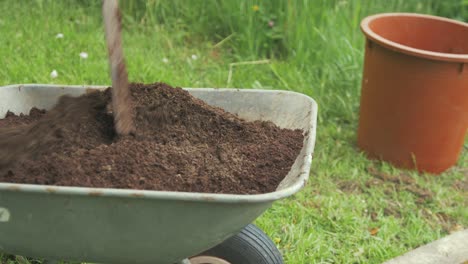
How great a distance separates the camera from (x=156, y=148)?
161 centimetres

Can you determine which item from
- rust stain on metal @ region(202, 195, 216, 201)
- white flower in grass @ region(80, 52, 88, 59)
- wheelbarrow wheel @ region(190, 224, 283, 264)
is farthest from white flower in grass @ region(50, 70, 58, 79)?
rust stain on metal @ region(202, 195, 216, 201)

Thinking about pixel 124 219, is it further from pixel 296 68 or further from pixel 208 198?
pixel 296 68

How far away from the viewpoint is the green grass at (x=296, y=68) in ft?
8.32

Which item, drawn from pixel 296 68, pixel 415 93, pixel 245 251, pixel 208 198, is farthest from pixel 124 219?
pixel 296 68

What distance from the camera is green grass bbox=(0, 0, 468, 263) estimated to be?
2537 mm

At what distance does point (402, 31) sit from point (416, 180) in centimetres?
89

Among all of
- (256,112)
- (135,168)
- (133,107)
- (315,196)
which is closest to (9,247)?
(135,168)

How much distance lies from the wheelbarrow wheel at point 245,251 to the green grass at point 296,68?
503 mm

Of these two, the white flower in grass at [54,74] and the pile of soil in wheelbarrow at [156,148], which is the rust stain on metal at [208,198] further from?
the white flower in grass at [54,74]

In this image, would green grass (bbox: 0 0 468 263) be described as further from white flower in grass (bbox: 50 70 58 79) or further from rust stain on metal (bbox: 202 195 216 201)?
rust stain on metal (bbox: 202 195 216 201)

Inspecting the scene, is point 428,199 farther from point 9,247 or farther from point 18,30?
point 18,30

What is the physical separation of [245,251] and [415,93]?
5.08 feet

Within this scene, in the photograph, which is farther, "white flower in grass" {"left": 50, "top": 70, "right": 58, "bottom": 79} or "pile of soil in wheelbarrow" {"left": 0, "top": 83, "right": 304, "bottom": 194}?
"white flower in grass" {"left": 50, "top": 70, "right": 58, "bottom": 79}

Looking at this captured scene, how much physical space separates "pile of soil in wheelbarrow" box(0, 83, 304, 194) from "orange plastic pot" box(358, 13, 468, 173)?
129 cm
